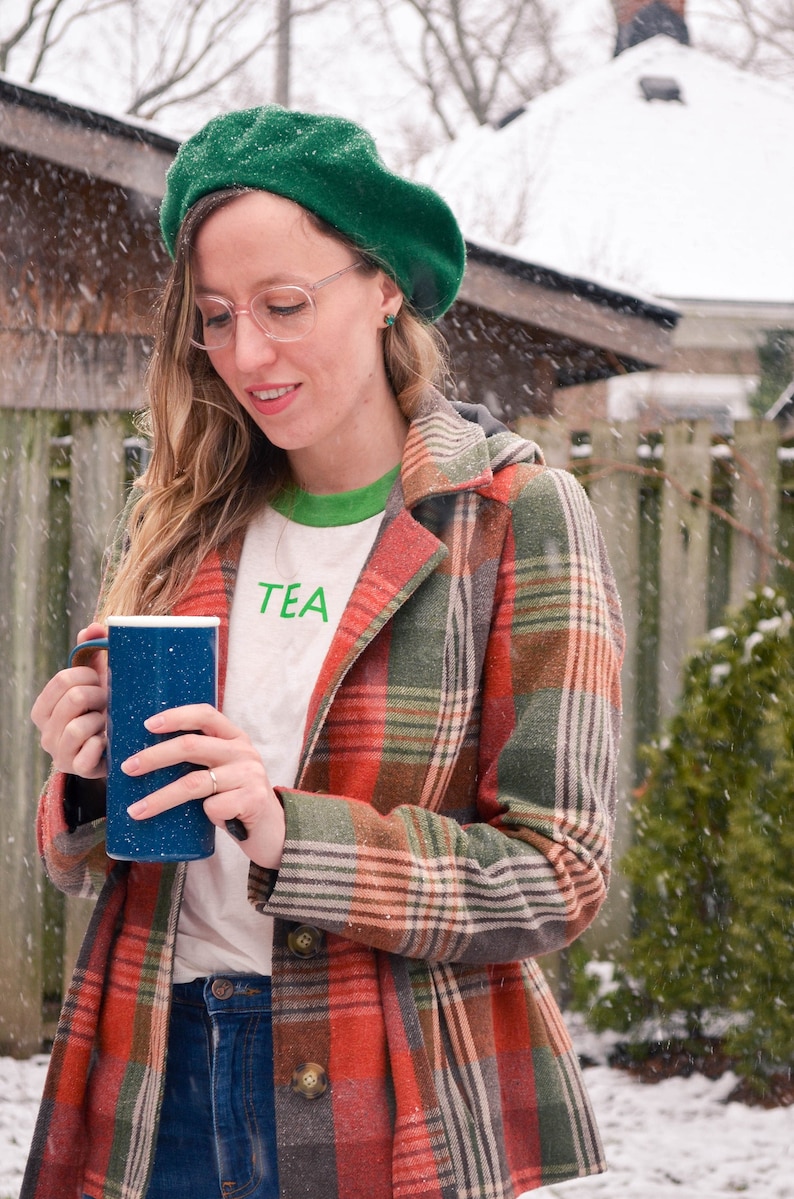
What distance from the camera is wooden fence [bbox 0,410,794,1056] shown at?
13.4ft

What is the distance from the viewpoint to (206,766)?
1310 mm

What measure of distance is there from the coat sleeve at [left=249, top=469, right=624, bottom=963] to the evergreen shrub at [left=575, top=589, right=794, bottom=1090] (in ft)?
7.84

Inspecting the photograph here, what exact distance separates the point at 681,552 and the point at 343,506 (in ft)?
9.33

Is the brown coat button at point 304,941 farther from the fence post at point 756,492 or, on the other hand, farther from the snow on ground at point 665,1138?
the fence post at point 756,492

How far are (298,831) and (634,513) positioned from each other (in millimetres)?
3145

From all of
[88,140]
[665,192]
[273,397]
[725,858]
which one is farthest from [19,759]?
[665,192]

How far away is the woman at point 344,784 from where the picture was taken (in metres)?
1.41

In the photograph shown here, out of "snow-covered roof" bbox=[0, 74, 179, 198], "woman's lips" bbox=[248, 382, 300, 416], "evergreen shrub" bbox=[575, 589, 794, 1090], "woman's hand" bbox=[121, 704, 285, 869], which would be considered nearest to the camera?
"woman's hand" bbox=[121, 704, 285, 869]

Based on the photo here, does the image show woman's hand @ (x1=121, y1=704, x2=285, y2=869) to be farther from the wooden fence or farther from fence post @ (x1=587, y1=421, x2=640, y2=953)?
fence post @ (x1=587, y1=421, x2=640, y2=953)

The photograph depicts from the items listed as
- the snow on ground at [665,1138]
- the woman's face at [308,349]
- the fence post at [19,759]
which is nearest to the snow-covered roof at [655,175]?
the fence post at [19,759]

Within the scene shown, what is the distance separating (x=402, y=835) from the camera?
140cm

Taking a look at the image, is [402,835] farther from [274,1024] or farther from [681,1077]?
[681,1077]

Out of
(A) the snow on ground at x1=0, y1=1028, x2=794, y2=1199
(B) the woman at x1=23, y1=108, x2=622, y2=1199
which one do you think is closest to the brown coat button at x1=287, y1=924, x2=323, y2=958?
(B) the woman at x1=23, y1=108, x2=622, y2=1199

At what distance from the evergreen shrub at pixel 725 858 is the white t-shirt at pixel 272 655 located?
8.11 feet
